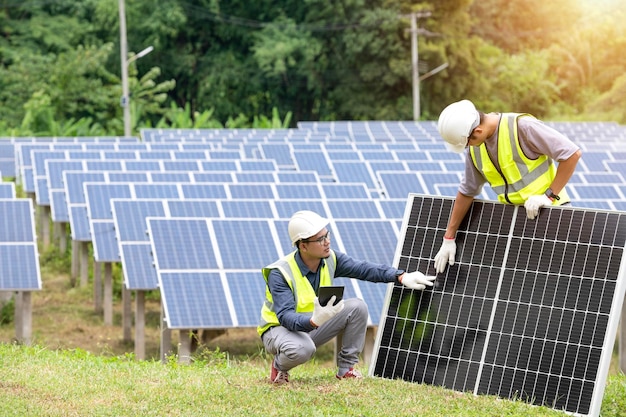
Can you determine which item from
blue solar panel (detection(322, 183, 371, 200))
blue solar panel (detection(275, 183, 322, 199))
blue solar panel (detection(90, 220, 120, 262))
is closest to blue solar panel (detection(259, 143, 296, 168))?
blue solar panel (detection(322, 183, 371, 200))

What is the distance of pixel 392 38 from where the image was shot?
58250mm

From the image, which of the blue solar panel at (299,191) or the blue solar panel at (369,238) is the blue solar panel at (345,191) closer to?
the blue solar panel at (299,191)

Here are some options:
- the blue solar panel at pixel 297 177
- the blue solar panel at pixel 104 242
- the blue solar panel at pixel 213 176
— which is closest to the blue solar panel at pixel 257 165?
the blue solar panel at pixel 213 176

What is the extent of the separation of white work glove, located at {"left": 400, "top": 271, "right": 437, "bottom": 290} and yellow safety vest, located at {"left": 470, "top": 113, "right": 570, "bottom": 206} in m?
0.80

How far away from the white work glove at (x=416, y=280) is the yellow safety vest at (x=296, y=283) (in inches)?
20.6

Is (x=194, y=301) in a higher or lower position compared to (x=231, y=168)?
higher

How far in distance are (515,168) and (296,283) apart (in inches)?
68.3

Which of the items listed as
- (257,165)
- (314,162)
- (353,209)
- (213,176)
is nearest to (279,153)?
(314,162)

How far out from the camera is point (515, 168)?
8656mm

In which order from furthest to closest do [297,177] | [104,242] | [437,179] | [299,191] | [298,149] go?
[298,149], [297,177], [437,179], [299,191], [104,242]

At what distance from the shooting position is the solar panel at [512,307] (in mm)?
7988

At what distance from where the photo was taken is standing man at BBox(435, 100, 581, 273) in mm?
8422

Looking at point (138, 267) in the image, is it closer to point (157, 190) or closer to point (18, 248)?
point (18, 248)

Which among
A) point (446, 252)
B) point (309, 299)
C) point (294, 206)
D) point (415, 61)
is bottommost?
point (415, 61)
